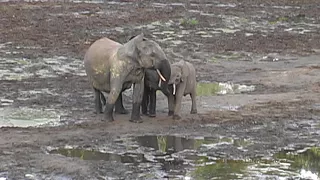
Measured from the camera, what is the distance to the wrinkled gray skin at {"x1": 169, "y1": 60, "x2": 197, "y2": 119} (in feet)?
47.5

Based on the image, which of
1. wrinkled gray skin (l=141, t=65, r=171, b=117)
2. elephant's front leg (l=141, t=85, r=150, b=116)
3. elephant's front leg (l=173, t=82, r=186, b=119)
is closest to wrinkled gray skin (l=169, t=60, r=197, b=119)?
elephant's front leg (l=173, t=82, r=186, b=119)

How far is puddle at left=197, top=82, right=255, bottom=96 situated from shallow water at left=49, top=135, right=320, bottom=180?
15.4 feet

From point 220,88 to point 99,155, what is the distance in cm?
698

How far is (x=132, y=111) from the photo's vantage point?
1441cm

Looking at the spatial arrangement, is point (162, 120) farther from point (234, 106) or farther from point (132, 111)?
point (234, 106)

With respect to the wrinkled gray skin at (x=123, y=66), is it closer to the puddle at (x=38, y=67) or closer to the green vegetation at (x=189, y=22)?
the puddle at (x=38, y=67)

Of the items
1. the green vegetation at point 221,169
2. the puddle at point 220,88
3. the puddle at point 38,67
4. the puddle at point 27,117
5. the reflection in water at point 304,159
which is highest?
the green vegetation at point 221,169

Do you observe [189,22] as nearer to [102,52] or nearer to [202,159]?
[102,52]

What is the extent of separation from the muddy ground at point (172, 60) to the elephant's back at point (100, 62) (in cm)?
65

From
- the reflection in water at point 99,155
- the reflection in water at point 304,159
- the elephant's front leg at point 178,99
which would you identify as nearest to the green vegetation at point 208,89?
the elephant's front leg at point 178,99

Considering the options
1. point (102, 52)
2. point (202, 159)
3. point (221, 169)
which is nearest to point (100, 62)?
point (102, 52)

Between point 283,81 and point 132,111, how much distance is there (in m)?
6.03

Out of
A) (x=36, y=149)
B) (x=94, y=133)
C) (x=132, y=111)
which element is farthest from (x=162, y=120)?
(x=36, y=149)

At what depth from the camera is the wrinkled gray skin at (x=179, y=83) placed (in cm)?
1448
